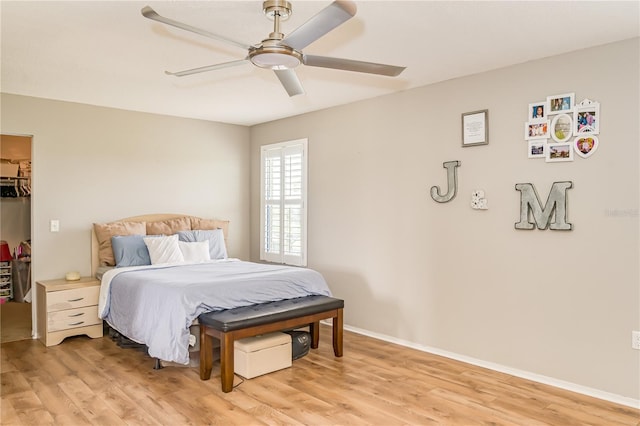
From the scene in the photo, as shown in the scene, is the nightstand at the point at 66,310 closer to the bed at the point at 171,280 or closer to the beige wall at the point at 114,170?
the bed at the point at 171,280

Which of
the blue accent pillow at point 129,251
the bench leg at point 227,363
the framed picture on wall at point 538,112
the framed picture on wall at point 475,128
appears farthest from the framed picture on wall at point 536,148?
the blue accent pillow at point 129,251

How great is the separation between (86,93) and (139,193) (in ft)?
4.14

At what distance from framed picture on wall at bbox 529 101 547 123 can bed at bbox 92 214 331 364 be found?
87.0 inches

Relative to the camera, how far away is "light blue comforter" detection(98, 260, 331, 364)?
11.2ft

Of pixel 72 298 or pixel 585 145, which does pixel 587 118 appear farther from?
pixel 72 298

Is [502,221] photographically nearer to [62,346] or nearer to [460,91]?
[460,91]

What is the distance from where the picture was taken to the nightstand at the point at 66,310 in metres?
4.29

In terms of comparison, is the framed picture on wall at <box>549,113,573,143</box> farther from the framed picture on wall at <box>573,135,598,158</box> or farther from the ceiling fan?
the ceiling fan

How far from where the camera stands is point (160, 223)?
529cm

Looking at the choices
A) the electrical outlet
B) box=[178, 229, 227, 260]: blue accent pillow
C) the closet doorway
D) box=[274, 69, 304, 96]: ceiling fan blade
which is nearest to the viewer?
box=[274, 69, 304, 96]: ceiling fan blade

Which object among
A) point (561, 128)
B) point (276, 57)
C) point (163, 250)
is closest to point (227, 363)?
point (163, 250)

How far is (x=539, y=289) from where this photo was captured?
3.43 metres

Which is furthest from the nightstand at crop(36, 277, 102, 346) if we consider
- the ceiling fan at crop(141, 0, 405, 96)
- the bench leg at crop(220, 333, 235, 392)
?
the ceiling fan at crop(141, 0, 405, 96)

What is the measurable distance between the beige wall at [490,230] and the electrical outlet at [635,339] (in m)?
0.03
